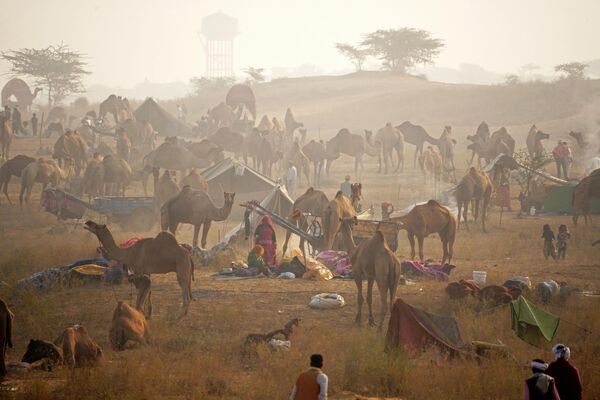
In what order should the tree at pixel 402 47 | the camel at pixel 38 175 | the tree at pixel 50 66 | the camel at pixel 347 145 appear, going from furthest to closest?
the tree at pixel 402 47, the tree at pixel 50 66, the camel at pixel 347 145, the camel at pixel 38 175

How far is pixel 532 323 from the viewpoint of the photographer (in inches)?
501

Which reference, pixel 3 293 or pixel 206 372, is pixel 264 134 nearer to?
pixel 3 293

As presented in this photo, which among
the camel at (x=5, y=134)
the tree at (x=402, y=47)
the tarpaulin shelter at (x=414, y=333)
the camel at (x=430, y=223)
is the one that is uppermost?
the tree at (x=402, y=47)

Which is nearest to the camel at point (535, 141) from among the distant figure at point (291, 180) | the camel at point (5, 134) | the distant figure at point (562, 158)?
the distant figure at point (562, 158)

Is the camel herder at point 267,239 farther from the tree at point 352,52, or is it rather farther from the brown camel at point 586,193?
the tree at point 352,52

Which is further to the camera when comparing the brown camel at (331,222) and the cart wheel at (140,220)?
the cart wheel at (140,220)

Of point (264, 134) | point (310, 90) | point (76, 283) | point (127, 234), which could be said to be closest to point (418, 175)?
point (264, 134)

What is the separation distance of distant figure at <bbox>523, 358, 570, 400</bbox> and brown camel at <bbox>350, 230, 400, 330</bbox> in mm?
5237

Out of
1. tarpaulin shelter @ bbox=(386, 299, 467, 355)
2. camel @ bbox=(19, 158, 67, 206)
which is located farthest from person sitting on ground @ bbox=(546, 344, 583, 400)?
camel @ bbox=(19, 158, 67, 206)

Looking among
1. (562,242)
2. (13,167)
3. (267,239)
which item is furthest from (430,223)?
(13,167)

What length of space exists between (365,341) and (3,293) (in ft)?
24.2

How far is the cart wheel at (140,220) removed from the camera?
25531mm

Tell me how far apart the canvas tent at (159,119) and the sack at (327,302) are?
28.7m

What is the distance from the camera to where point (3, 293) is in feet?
54.1
